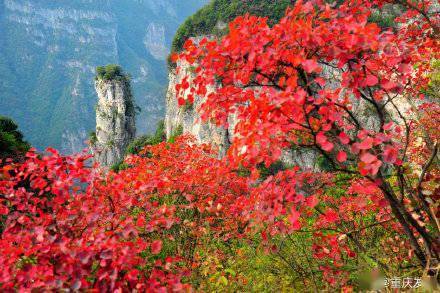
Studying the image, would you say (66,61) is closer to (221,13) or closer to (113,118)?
(113,118)

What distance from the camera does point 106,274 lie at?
9.59 feet

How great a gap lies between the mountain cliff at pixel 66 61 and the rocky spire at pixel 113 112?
6818 centimetres

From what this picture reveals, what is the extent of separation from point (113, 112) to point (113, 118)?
40.4 inches

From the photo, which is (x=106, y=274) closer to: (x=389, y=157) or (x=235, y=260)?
(x=389, y=157)

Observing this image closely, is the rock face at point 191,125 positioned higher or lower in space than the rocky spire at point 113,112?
lower

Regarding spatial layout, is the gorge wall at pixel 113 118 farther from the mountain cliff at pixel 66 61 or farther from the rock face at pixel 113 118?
the mountain cliff at pixel 66 61

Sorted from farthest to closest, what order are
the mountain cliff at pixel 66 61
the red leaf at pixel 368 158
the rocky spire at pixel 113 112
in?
the mountain cliff at pixel 66 61 < the rocky spire at pixel 113 112 < the red leaf at pixel 368 158

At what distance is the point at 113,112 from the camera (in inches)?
2370

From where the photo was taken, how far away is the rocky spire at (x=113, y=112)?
59469 millimetres
